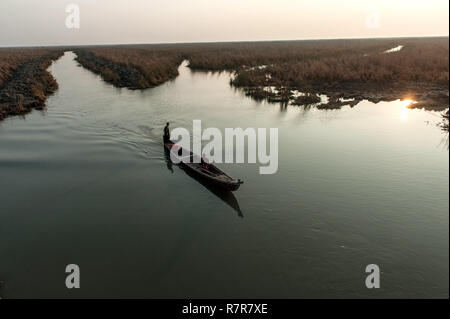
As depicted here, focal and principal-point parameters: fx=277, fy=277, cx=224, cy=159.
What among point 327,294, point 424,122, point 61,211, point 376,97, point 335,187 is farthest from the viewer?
point 376,97

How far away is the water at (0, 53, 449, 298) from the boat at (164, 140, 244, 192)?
2.33 ft

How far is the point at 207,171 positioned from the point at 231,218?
3421 mm

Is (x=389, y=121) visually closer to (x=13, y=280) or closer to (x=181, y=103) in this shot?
(x=181, y=103)

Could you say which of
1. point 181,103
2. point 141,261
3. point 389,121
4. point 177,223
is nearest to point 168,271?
point 141,261

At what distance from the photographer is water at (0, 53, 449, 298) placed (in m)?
9.23

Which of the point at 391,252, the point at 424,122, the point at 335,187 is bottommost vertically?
the point at 391,252

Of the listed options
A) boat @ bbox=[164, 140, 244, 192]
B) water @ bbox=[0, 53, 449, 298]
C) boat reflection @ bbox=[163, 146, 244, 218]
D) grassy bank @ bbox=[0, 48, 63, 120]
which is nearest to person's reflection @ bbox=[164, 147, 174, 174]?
water @ bbox=[0, 53, 449, 298]

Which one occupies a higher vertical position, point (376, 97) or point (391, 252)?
point (376, 97)

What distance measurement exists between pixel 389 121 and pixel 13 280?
27.5 metres

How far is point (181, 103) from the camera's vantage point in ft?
110

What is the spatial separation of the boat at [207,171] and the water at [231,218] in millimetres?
709

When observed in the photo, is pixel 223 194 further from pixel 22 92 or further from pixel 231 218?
pixel 22 92

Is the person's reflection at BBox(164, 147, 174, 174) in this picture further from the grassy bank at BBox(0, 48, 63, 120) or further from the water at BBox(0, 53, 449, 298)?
the grassy bank at BBox(0, 48, 63, 120)
